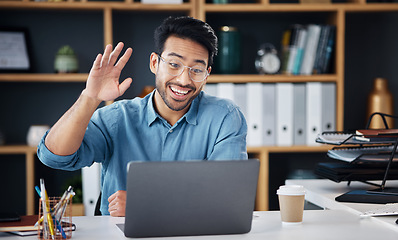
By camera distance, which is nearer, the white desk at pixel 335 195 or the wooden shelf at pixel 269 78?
the white desk at pixel 335 195

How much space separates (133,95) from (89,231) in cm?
199

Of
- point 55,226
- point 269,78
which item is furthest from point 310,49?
point 55,226

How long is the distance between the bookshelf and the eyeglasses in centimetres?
116

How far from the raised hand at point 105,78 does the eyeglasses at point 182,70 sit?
24 cm

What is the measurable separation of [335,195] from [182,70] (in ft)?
2.25

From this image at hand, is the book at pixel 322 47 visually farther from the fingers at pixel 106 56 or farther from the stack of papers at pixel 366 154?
the fingers at pixel 106 56

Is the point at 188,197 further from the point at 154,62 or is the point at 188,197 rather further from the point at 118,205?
the point at 154,62

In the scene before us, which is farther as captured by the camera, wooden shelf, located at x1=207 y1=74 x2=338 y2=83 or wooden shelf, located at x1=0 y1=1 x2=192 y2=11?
wooden shelf, located at x1=207 y1=74 x2=338 y2=83

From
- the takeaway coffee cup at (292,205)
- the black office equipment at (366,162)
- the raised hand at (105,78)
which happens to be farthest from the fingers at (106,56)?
the black office equipment at (366,162)

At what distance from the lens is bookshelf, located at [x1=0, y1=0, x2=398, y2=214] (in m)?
2.95

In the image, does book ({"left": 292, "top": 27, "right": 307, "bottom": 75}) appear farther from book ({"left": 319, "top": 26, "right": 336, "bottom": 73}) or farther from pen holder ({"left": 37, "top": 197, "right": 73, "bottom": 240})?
pen holder ({"left": 37, "top": 197, "right": 73, "bottom": 240})

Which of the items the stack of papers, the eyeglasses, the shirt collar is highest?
the eyeglasses

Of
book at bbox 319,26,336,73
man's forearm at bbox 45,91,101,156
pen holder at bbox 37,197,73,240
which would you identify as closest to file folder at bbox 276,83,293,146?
book at bbox 319,26,336,73

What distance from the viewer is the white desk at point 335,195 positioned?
58.6 inches
